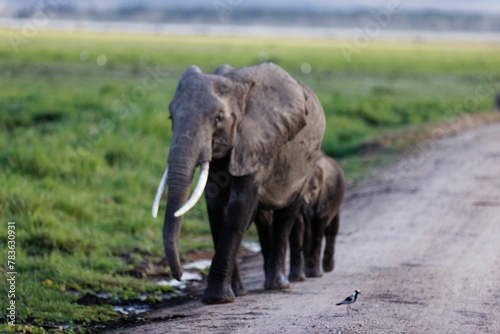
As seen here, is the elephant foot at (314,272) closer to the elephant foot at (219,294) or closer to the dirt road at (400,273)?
the dirt road at (400,273)

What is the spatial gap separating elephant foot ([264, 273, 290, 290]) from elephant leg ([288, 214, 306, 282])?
0.45m

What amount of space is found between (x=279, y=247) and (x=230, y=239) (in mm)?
939

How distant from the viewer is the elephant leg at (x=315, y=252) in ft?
33.4

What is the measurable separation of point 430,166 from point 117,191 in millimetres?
4830

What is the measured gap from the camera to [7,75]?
33750mm

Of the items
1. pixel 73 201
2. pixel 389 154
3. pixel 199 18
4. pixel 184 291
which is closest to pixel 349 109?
pixel 389 154

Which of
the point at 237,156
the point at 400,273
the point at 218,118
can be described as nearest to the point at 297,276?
the point at 400,273

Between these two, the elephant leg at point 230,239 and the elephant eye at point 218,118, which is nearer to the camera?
the elephant eye at point 218,118

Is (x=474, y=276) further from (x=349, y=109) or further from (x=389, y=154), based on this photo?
(x=349, y=109)

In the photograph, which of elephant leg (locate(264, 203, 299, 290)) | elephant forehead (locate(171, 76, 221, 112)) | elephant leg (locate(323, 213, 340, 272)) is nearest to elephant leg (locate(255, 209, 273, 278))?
elephant leg (locate(264, 203, 299, 290))

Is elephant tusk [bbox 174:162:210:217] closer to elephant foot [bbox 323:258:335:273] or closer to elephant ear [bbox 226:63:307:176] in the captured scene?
elephant ear [bbox 226:63:307:176]

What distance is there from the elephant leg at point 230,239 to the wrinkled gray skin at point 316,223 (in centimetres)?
126

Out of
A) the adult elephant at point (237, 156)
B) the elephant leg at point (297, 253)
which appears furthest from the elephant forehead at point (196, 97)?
the elephant leg at point (297, 253)

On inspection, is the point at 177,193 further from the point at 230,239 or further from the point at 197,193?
the point at 230,239
